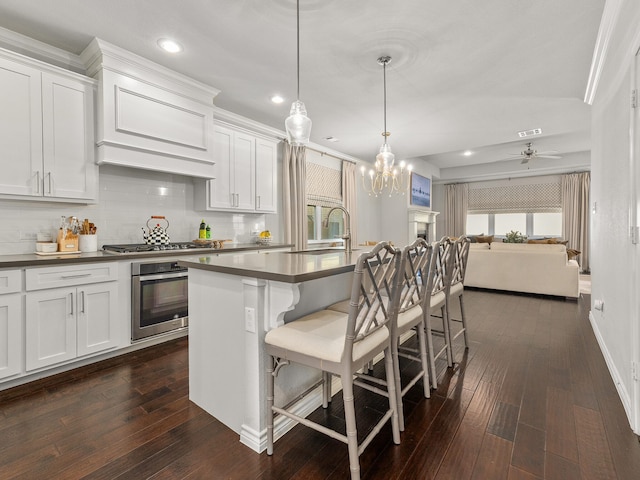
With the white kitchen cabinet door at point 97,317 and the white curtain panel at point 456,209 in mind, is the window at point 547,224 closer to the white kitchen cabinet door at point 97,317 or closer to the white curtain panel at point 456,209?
the white curtain panel at point 456,209

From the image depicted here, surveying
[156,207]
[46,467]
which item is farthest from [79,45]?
[46,467]

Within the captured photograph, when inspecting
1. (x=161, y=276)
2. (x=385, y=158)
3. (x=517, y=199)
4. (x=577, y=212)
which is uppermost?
(x=517, y=199)

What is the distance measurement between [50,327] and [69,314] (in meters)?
0.14

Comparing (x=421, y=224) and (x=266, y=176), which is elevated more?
(x=266, y=176)

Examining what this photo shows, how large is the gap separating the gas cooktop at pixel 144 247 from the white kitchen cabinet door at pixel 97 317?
427 millimetres

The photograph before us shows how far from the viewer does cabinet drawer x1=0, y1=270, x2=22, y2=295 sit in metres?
2.17

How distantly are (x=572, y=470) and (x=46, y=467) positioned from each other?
245 centimetres

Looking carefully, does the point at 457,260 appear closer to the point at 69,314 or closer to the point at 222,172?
the point at 222,172

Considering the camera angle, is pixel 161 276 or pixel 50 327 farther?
pixel 161 276

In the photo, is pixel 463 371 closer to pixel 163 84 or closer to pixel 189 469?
pixel 189 469

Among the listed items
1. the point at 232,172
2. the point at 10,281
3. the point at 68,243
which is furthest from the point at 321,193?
the point at 10,281

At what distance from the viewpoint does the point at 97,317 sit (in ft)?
8.69

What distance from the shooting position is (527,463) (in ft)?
5.00

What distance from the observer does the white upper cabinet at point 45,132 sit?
2.43 metres
